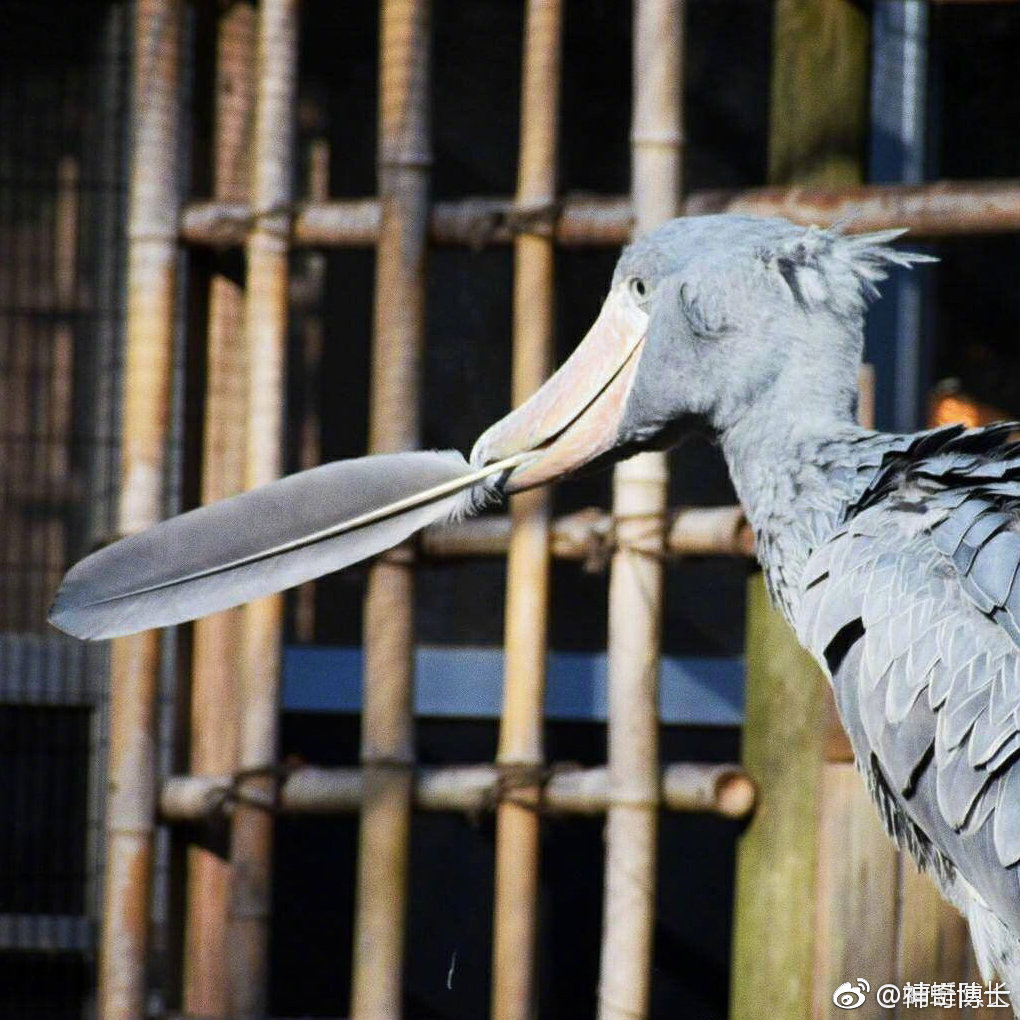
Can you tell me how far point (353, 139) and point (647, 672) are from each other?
2213mm

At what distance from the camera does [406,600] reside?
4164 mm

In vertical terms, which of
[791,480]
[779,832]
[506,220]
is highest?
[506,220]

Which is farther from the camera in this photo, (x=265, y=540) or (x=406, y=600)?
(x=406, y=600)

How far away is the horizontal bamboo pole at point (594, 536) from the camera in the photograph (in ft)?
13.1

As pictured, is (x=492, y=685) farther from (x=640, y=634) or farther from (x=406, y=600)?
(x=640, y=634)

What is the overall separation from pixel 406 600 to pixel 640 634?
0.49 m

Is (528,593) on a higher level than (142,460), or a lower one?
lower

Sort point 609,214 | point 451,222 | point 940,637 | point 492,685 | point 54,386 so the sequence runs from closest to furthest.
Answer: point 940,637 < point 609,214 < point 451,222 < point 492,685 < point 54,386

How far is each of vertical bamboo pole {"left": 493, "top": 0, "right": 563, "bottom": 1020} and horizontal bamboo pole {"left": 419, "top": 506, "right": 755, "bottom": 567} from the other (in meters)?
0.04

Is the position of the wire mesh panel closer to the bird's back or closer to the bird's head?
the bird's head

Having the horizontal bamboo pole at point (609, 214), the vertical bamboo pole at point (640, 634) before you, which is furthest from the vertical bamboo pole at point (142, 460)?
the vertical bamboo pole at point (640, 634)

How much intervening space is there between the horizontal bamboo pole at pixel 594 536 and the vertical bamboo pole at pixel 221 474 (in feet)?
1.63

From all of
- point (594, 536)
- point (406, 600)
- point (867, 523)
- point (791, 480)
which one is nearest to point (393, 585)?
point (406, 600)

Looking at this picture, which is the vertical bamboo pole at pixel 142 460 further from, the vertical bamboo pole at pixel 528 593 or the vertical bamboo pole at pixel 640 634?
the vertical bamboo pole at pixel 640 634
